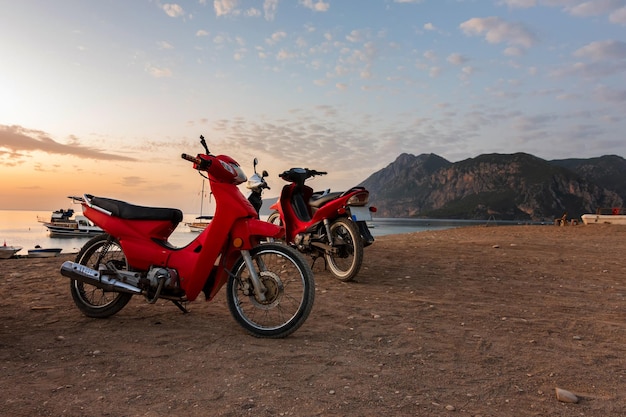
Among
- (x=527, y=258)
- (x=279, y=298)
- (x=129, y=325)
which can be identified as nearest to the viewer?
(x=279, y=298)

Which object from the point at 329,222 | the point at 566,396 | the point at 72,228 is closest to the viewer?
the point at 566,396

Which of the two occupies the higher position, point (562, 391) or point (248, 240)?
point (248, 240)

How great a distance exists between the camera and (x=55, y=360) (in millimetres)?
3064

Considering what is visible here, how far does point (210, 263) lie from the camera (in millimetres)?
3953

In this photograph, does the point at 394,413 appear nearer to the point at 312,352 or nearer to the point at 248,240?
the point at 312,352

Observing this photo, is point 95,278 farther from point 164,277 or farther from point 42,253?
point 42,253

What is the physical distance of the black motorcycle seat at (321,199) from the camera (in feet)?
22.6

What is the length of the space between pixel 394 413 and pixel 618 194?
808ft

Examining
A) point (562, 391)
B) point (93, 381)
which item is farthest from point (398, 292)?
point (93, 381)

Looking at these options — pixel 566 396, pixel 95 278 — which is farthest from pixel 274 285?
pixel 566 396

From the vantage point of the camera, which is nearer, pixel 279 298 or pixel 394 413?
pixel 394 413

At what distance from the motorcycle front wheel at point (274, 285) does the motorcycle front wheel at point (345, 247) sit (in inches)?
99.3

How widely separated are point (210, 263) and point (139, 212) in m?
1.05

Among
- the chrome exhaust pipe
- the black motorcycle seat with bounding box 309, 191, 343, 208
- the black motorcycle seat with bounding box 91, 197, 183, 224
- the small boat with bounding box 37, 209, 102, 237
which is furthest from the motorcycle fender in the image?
the small boat with bounding box 37, 209, 102, 237
